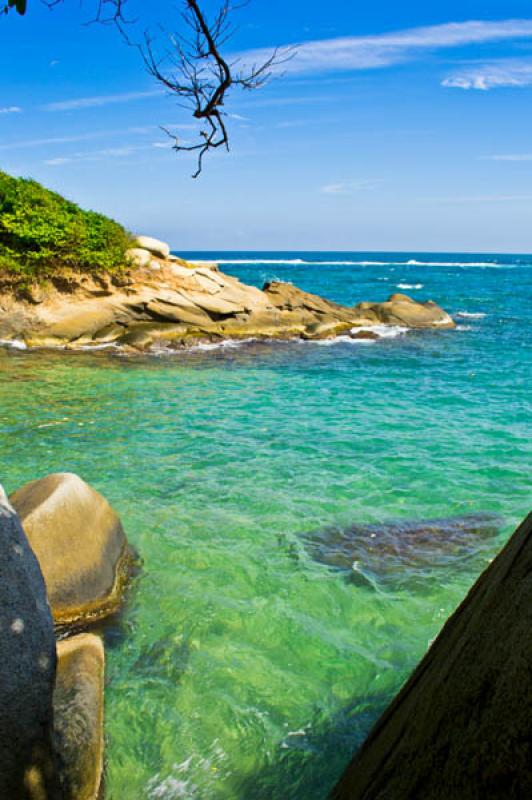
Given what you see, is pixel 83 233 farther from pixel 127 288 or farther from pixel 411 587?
pixel 411 587

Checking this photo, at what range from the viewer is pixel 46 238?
23.5 metres

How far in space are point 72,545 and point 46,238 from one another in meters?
19.8

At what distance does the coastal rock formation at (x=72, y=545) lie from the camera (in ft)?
19.7

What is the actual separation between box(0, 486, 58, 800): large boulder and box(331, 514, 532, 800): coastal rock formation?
1.80 metres

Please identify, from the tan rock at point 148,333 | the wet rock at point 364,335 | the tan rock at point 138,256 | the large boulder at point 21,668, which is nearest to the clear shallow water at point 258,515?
the large boulder at point 21,668

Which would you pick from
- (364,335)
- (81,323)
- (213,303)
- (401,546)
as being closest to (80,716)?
(401,546)

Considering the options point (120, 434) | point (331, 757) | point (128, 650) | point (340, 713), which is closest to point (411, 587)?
point (340, 713)

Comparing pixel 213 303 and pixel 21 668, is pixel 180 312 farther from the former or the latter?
pixel 21 668

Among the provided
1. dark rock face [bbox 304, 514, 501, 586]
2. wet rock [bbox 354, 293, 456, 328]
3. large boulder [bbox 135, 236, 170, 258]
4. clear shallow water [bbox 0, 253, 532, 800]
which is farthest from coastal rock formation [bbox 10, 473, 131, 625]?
wet rock [bbox 354, 293, 456, 328]

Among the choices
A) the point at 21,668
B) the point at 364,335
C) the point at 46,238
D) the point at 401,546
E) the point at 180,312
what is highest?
the point at 46,238

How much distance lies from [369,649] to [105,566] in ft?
9.09

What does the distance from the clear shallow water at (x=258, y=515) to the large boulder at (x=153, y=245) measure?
784cm

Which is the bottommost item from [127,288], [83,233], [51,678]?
[51,678]

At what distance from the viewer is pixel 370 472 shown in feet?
34.4
